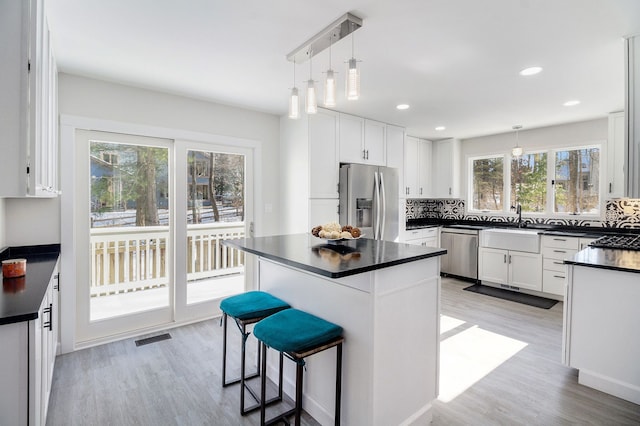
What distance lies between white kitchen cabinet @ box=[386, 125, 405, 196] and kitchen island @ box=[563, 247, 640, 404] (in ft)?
8.63

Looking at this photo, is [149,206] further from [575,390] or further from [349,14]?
[575,390]

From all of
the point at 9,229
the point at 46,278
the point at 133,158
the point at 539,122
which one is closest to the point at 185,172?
the point at 133,158

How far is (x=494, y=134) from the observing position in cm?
539

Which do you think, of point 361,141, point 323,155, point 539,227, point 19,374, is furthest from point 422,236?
point 19,374

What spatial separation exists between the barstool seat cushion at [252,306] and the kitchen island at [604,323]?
7.07ft

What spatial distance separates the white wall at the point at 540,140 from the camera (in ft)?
14.4

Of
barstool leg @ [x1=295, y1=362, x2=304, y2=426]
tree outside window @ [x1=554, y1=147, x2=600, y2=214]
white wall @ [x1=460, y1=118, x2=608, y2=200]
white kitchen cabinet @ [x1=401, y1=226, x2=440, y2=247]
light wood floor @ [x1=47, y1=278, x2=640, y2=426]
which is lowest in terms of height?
light wood floor @ [x1=47, y1=278, x2=640, y2=426]

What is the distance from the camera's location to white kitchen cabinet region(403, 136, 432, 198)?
217 inches

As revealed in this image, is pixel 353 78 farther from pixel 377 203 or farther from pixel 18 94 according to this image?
pixel 377 203

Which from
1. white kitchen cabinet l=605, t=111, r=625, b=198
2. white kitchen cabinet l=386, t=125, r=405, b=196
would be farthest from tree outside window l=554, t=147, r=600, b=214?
white kitchen cabinet l=386, t=125, r=405, b=196

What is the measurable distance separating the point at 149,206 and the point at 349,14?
271 cm

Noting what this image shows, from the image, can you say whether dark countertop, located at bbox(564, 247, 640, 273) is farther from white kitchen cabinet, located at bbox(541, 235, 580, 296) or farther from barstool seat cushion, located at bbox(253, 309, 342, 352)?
barstool seat cushion, located at bbox(253, 309, 342, 352)

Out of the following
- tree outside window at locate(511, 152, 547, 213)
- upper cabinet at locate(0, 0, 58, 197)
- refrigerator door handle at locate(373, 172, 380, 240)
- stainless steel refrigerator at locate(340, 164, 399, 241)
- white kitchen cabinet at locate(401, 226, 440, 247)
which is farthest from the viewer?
white kitchen cabinet at locate(401, 226, 440, 247)

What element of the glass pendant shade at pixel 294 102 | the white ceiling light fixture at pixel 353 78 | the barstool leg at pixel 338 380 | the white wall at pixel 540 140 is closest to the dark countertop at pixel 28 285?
the barstool leg at pixel 338 380
